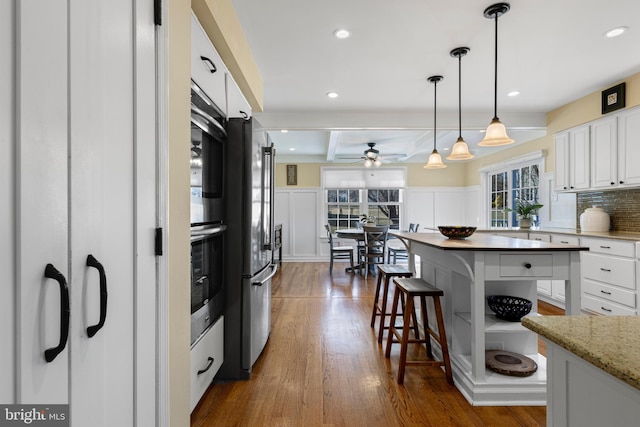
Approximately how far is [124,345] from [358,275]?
508 centimetres

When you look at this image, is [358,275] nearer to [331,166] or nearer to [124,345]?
[331,166]

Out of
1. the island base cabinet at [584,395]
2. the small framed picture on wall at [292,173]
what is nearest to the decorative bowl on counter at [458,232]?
the island base cabinet at [584,395]

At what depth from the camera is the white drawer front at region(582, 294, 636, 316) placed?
303 centimetres

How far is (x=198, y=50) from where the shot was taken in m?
1.63

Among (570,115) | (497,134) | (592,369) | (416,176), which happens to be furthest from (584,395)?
(416,176)

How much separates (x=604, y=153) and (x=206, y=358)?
451 cm

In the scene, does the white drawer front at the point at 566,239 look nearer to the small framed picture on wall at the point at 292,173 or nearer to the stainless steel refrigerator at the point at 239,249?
the stainless steel refrigerator at the point at 239,249

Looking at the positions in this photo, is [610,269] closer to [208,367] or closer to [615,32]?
[615,32]

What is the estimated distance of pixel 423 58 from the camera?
9.50 ft

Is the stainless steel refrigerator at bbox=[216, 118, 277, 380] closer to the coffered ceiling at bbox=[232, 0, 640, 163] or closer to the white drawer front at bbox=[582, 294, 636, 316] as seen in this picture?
the coffered ceiling at bbox=[232, 0, 640, 163]

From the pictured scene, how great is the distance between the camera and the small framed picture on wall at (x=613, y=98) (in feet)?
10.8

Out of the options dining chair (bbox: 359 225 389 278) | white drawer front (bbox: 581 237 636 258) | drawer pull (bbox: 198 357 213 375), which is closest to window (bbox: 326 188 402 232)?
dining chair (bbox: 359 225 389 278)

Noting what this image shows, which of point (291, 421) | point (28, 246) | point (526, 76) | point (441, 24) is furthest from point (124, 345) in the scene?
point (526, 76)

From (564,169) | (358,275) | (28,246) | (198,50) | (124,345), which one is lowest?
(358,275)
